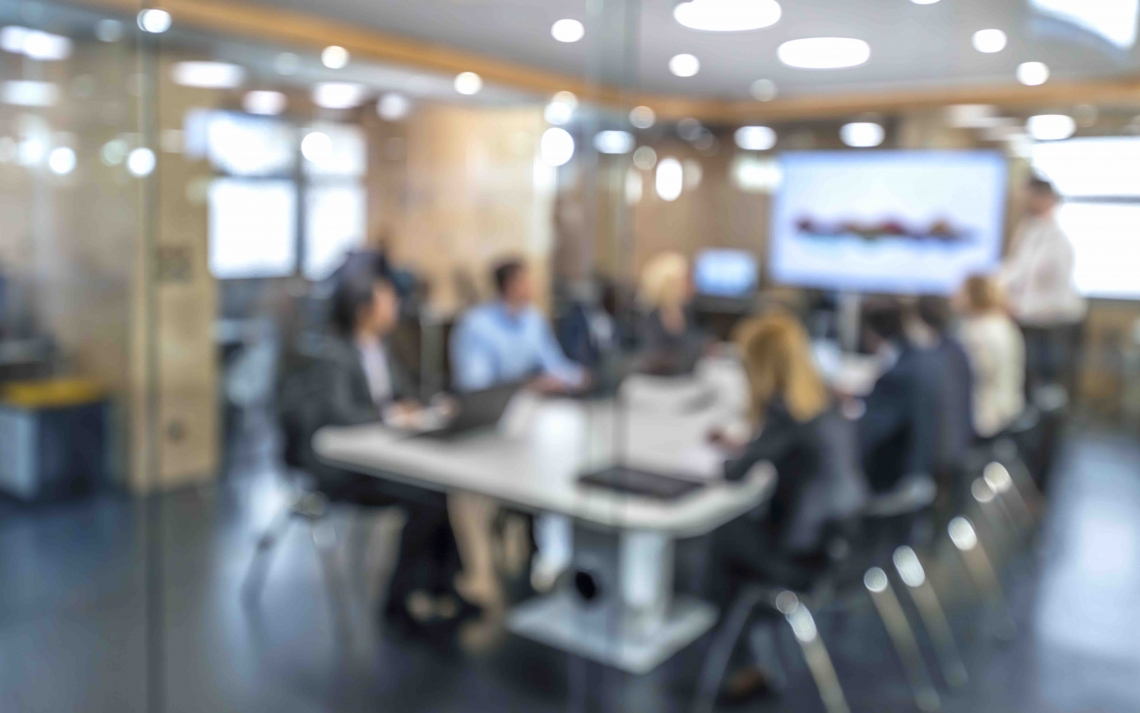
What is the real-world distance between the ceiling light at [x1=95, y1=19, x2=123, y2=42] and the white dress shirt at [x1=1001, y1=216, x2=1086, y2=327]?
2.16 m

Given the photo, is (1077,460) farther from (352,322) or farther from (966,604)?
(352,322)

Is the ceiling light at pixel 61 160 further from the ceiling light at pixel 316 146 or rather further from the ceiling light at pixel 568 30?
the ceiling light at pixel 568 30

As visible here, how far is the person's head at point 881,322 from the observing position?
219 centimetres

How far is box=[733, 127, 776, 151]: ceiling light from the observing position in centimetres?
222

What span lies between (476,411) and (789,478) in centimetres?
86

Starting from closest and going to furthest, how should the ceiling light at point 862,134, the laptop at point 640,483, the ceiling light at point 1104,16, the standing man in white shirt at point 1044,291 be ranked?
the ceiling light at point 1104,16 → the standing man in white shirt at point 1044,291 → the ceiling light at point 862,134 → the laptop at point 640,483

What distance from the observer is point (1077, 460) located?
2.13 m

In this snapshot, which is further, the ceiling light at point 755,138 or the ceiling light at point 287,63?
the ceiling light at point 755,138

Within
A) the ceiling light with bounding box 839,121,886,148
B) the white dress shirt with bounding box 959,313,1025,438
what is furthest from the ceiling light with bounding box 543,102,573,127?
the white dress shirt with bounding box 959,313,1025,438

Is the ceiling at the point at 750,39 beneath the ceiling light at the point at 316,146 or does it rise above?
above

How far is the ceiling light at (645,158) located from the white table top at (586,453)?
0.54 meters

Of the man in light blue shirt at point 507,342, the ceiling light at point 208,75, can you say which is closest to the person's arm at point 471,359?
the man in light blue shirt at point 507,342

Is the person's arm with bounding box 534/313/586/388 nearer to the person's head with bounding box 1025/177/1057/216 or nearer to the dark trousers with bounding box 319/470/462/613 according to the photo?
the dark trousers with bounding box 319/470/462/613

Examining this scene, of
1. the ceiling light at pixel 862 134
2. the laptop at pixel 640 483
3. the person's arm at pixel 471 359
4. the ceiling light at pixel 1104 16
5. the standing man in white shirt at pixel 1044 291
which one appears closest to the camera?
the ceiling light at pixel 1104 16
